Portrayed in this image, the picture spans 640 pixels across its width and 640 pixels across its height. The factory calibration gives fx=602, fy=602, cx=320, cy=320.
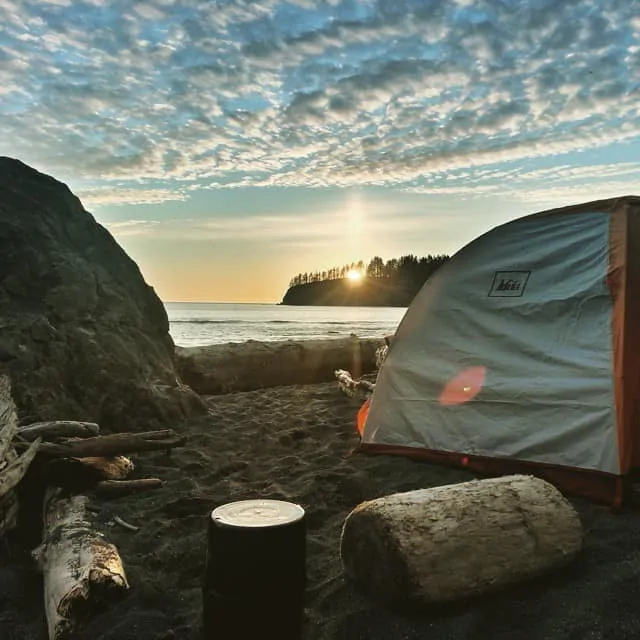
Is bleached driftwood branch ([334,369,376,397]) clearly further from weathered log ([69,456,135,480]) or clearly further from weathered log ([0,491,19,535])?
weathered log ([0,491,19,535])

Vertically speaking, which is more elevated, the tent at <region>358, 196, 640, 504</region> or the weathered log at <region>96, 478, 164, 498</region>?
the tent at <region>358, 196, 640, 504</region>

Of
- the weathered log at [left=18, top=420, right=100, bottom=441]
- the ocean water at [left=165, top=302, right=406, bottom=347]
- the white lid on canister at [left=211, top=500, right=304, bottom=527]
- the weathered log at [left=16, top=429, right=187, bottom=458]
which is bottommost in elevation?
the ocean water at [left=165, top=302, right=406, bottom=347]

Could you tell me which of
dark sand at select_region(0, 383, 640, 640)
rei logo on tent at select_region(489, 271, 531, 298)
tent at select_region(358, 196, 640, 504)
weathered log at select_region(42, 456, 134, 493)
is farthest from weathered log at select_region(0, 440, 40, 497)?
rei logo on tent at select_region(489, 271, 531, 298)

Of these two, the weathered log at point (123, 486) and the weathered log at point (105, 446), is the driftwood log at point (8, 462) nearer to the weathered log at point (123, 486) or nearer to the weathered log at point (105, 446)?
the weathered log at point (105, 446)

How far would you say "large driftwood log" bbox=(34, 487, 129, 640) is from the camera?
3.20 metres

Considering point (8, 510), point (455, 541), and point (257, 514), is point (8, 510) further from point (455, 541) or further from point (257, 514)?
point (455, 541)

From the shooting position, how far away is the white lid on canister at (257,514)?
2.79m

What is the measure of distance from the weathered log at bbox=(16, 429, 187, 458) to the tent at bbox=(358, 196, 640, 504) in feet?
6.92

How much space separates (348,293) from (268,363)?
13675cm

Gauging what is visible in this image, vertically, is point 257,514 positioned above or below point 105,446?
above

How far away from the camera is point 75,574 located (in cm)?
340

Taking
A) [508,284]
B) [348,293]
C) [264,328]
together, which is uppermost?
[348,293]

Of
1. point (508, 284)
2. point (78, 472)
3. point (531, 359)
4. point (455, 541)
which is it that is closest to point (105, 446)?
point (78, 472)

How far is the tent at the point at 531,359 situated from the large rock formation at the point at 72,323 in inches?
119
